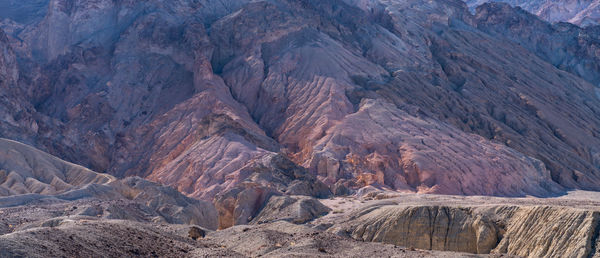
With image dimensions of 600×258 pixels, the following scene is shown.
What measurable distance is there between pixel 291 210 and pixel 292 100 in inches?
1310

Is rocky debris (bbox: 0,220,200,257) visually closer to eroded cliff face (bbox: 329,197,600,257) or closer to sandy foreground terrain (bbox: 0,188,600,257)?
sandy foreground terrain (bbox: 0,188,600,257)

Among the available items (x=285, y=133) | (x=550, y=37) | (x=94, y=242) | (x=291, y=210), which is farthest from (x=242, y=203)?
(x=550, y=37)

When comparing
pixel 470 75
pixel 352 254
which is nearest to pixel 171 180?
pixel 352 254

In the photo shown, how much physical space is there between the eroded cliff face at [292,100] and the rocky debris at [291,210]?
5839mm

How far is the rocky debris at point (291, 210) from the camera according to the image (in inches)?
1567

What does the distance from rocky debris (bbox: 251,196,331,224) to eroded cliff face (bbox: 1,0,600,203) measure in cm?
584

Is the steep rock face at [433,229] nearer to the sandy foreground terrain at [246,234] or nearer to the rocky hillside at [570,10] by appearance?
the sandy foreground terrain at [246,234]

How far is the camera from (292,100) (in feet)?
239

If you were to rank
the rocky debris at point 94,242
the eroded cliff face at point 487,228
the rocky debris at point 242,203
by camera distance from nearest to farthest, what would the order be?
the rocky debris at point 94,242
the eroded cliff face at point 487,228
the rocky debris at point 242,203

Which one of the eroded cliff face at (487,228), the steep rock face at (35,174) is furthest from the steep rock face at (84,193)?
the eroded cliff face at (487,228)

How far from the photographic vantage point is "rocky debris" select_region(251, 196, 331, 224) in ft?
131

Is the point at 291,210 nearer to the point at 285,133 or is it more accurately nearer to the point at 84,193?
the point at 84,193

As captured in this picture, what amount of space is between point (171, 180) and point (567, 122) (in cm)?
5292

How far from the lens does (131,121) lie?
74.9 m
